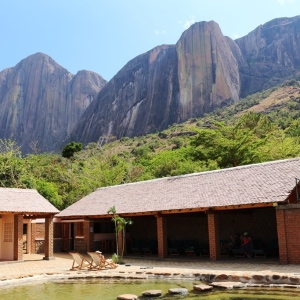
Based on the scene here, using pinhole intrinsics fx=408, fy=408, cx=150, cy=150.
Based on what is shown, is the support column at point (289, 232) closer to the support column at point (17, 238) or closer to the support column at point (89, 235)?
the support column at point (89, 235)

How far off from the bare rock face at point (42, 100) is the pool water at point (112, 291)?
9229 cm

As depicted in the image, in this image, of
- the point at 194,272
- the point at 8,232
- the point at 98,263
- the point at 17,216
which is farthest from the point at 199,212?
the point at 8,232

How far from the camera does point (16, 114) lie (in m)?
109

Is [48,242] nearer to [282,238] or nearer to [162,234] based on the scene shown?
[162,234]

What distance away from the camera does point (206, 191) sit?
17.0 metres

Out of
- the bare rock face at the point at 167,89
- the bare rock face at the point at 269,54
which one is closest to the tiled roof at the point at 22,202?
the bare rock face at the point at 167,89

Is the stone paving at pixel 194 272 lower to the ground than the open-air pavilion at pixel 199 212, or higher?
lower

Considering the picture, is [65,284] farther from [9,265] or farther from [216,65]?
[216,65]

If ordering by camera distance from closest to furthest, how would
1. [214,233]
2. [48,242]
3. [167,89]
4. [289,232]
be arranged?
1. [289,232]
2. [214,233]
3. [48,242]
4. [167,89]

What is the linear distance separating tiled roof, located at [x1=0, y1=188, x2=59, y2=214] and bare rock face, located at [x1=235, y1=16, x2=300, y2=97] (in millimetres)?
64695

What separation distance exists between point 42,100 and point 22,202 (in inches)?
3740

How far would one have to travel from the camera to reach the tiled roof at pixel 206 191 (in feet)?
48.6

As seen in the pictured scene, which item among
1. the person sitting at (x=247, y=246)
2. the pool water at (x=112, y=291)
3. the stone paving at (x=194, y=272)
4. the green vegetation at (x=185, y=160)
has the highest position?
the green vegetation at (x=185, y=160)

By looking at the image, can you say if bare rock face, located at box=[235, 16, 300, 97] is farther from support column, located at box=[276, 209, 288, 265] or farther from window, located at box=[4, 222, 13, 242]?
support column, located at box=[276, 209, 288, 265]
